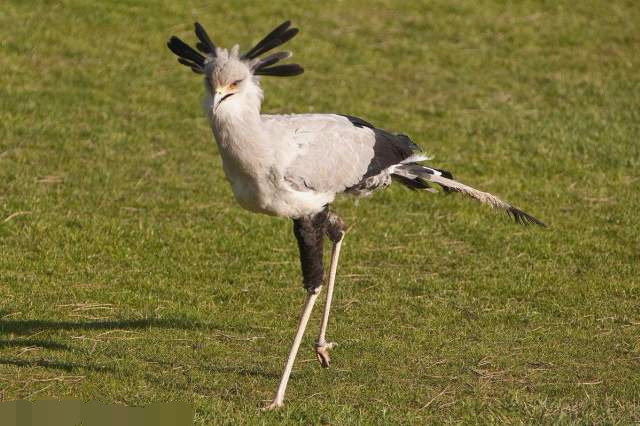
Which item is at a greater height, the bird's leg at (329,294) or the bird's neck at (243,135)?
the bird's neck at (243,135)

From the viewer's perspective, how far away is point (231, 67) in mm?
6590

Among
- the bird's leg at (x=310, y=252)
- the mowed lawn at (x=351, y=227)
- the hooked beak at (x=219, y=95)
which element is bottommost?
the mowed lawn at (x=351, y=227)

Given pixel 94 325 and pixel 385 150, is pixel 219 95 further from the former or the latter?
pixel 94 325

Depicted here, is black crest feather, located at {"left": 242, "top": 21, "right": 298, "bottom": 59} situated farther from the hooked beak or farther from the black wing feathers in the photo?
the black wing feathers

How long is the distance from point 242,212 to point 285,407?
430 centimetres

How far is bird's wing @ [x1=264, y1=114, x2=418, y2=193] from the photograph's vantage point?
711 centimetres

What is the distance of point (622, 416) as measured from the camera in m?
6.79

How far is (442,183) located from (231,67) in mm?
2047

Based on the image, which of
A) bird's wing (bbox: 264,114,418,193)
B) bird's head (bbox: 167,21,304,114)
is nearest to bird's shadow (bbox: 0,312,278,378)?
bird's wing (bbox: 264,114,418,193)

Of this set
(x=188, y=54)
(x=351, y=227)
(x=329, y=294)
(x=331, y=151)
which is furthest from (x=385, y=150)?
(x=351, y=227)

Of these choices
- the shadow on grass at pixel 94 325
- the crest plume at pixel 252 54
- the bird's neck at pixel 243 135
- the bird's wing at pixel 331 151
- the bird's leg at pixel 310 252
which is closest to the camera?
the bird's neck at pixel 243 135

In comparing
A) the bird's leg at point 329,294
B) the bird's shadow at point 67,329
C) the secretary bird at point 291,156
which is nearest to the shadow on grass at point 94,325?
the bird's shadow at point 67,329

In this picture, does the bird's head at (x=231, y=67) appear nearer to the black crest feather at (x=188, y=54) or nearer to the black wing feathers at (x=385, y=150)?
the black crest feather at (x=188, y=54)

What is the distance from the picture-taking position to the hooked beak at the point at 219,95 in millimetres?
6523
